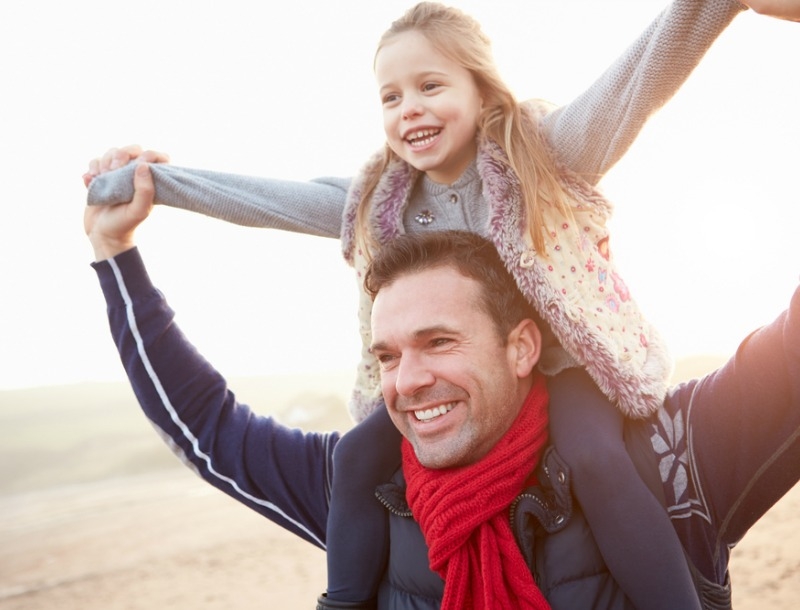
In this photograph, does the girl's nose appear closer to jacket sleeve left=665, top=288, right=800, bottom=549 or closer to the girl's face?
the girl's face

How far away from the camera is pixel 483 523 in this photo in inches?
90.4

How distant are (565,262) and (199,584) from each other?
31.8ft

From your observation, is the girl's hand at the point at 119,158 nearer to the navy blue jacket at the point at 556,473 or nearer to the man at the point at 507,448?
the navy blue jacket at the point at 556,473

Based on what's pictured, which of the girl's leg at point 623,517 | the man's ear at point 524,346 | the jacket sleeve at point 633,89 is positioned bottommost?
the girl's leg at point 623,517

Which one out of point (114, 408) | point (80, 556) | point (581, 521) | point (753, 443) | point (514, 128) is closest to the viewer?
point (753, 443)

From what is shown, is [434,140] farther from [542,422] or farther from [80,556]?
[80,556]

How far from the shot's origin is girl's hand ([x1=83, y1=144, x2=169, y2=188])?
290 centimetres

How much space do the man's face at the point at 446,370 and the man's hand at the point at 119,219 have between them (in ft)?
3.26

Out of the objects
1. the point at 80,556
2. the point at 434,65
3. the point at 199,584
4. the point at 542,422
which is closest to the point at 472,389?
the point at 542,422

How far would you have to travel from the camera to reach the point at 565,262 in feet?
7.86

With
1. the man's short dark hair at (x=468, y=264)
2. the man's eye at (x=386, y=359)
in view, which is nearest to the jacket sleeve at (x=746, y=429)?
the man's short dark hair at (x=468, y=264)

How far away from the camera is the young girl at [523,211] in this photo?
2172 millimetres

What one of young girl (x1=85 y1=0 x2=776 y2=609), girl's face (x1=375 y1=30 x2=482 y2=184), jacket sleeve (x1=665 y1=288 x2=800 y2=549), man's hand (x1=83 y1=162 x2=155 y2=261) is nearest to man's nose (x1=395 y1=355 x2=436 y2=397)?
young girl (x1=85 y1=0 x2=776 y2=609)

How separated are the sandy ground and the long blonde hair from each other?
670 centimetres
